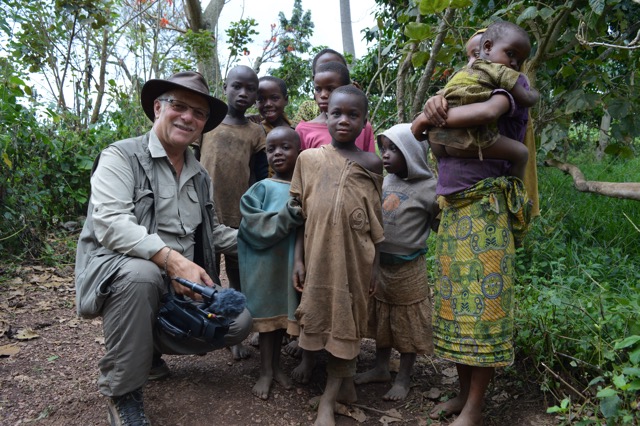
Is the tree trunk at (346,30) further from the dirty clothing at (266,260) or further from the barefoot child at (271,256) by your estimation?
the dirty clothing at (266,260)

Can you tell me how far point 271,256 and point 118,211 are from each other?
0.79 meters

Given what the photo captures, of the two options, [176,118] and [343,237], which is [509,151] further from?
[176,118]

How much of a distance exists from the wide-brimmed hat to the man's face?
42mm

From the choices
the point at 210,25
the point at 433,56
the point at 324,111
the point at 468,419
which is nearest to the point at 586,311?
the point at 468,419

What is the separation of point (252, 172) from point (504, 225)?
72.2 inches

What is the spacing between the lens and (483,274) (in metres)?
2.28

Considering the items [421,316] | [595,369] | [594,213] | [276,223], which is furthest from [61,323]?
[594,213]

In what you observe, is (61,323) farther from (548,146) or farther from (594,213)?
(594,213)

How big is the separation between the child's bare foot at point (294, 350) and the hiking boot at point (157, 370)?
739 millimetres

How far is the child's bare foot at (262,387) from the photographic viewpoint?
107 inches

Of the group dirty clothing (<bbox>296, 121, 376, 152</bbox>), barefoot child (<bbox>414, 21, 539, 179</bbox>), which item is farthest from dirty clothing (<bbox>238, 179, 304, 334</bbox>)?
barefoot child (<bbox>414, 21, 539, 179</bbox>)

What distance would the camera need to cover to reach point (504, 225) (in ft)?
7.56

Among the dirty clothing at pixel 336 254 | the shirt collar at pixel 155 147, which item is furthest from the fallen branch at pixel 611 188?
the shirt collar at pixel 155 147

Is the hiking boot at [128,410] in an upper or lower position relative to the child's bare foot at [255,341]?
upper
